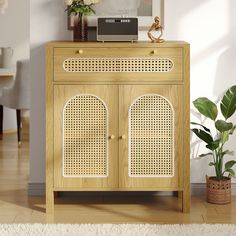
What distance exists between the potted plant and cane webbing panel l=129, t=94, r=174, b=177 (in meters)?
0.27

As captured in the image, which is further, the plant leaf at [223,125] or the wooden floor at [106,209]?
the plant leaf at [223,125]

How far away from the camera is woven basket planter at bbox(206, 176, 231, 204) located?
4.32 metres

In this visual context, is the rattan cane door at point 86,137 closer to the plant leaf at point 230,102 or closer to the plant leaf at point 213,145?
the plant leaf at point 213,145

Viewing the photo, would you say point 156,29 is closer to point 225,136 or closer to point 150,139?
point 150,139

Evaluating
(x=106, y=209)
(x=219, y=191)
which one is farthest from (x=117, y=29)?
(x=219, y=191)

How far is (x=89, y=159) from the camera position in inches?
163

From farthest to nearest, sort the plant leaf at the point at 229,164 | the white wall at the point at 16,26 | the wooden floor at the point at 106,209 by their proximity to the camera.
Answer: the white wall at the point at 16,26 < the plant leaf at the point at 229,164 < the wooden floor at the point at 106,209

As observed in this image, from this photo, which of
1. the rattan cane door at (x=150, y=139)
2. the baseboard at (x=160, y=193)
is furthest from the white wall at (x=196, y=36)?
the rattan cane door at (x=150, y=139)

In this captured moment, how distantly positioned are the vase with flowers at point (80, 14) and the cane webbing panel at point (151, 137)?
2.12ft

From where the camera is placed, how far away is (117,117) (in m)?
4.11

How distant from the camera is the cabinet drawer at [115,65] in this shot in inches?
160

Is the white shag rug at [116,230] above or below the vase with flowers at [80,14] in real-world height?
below

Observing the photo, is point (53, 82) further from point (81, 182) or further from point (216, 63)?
point (216, 63)

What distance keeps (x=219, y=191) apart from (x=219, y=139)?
13.3 inches
